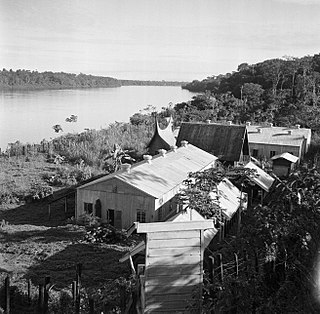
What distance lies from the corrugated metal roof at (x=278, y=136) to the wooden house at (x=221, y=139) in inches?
107

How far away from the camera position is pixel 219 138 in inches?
892

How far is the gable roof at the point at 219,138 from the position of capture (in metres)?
21.9

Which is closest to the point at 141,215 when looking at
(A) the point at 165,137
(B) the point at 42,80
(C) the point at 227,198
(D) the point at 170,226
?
(C) the point at 227,198

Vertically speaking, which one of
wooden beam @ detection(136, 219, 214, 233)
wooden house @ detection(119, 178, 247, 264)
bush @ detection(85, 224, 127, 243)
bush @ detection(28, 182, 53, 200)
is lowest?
bush @ detection(85, 224, 127, 243)

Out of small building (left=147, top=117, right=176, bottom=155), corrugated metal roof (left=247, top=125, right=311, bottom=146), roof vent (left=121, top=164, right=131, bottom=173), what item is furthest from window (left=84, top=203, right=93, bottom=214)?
corrugated metal roof (left=247, top=125, right=311, bottom=146)

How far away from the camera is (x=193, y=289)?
493 centimetres

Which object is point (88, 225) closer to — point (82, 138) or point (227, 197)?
point (227, 197)

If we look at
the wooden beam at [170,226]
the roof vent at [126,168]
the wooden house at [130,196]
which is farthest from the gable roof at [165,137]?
the wooden beam at [170,226]

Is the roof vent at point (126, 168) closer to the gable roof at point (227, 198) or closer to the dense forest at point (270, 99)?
the gable roof at point (227, 198)

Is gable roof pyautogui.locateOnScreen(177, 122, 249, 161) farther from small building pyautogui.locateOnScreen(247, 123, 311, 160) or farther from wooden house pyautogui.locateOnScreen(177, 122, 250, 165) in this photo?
small building pyautogui.locateOnScreen(247, 123, 311, 160)

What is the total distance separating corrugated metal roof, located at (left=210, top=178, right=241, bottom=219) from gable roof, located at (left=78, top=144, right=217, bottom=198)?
1445mm

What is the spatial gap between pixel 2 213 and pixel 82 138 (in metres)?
14.2

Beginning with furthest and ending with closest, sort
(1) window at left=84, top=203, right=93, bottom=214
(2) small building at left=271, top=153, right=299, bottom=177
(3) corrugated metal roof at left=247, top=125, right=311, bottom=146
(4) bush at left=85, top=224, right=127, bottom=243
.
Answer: (3) corrugated metal roof at left=247, top=125, right=311, bottom=146 → (2) small building at left=271, top=153, right=299, bottom=177 → (1) window at left=84, top=203, right=93, bottom=214 → (4) bush at left=85, top=224, right=127, bottom=243

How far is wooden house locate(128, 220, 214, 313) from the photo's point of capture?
4.81 m
